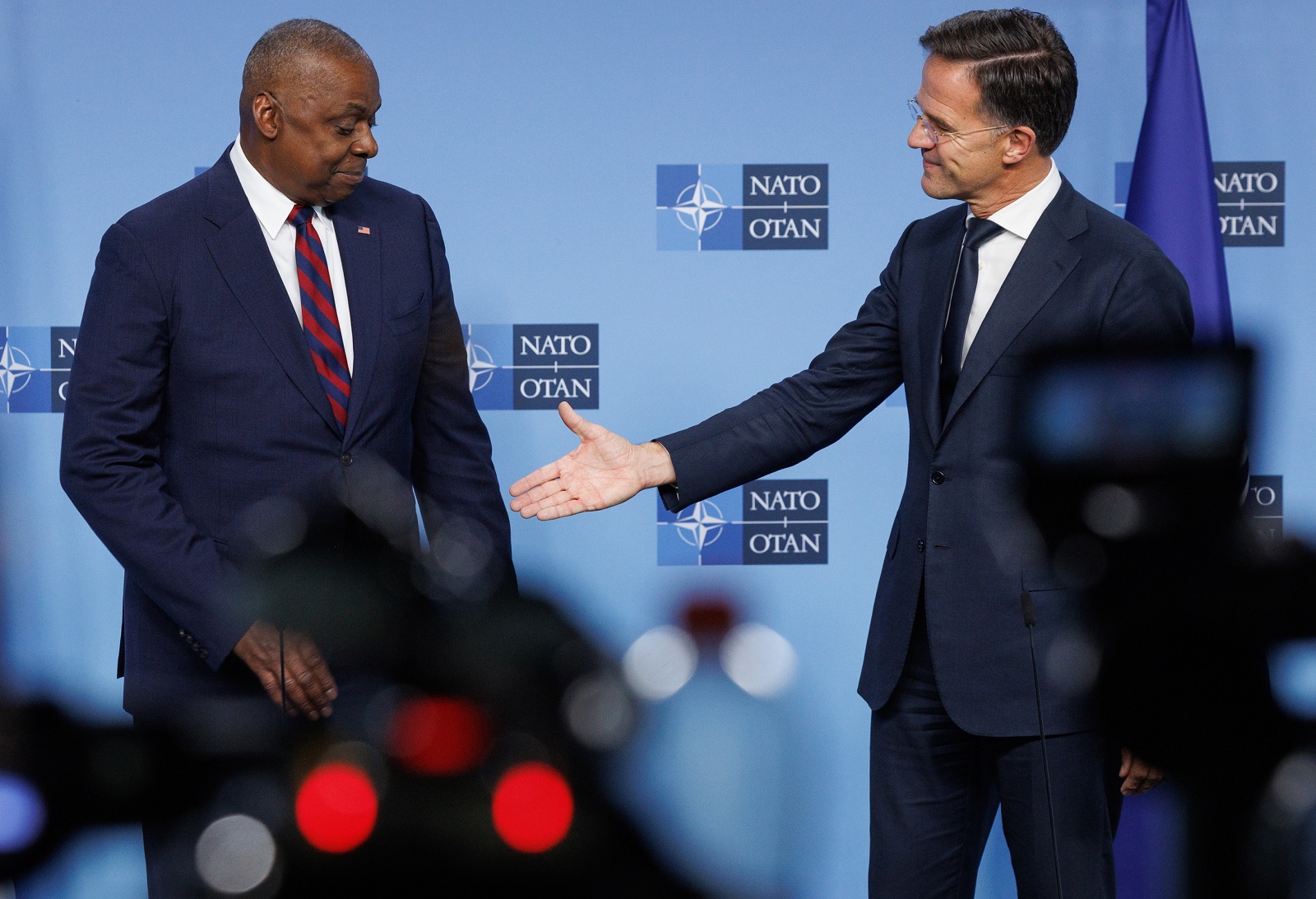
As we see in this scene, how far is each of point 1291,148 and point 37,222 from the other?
2867 mm

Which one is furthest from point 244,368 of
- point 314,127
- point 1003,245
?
point 1003,245

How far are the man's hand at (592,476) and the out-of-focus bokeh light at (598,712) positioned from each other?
0.97ft

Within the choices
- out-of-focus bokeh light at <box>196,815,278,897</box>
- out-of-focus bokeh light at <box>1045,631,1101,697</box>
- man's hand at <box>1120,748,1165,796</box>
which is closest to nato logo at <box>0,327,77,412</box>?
out-of-focus bokeh light at <box>196,815,278,897</box>

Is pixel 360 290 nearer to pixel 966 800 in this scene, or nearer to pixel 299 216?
pixel 299 216

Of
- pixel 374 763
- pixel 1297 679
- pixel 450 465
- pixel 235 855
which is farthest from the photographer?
pixel 1297 679

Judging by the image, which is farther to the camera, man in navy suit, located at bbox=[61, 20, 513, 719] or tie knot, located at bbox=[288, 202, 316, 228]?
tie knot, located at bbox=[288, 202, 316, 228]

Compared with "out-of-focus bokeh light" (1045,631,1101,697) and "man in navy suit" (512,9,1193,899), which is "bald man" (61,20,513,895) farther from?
"out-of-focus bokeh light" (1045,631,1101,697)

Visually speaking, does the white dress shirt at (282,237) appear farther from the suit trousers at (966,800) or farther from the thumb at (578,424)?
the suit trousers at (966,800)

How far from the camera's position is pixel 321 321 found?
187 cm

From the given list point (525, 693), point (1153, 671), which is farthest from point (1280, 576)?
point (525, 693)

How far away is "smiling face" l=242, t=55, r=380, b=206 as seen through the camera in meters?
1.84

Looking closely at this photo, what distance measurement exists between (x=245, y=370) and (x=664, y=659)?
1.36m

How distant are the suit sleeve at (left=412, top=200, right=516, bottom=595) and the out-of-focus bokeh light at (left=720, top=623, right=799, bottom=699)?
3.03ft

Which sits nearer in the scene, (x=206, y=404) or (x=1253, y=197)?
(x=206, y=404)
